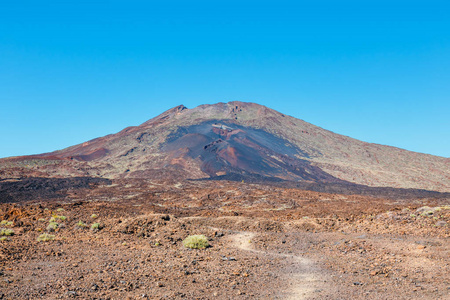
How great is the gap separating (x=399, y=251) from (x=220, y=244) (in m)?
6.84

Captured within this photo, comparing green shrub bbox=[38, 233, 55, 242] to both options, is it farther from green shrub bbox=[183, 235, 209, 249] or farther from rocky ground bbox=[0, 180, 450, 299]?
green shrub bbox=[183, 235, 209, 249]

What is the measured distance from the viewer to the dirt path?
29.2 feet

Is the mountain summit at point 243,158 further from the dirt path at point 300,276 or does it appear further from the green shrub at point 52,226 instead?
the dirt path at point 300,276

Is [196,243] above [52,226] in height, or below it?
below

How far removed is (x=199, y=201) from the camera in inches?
1626

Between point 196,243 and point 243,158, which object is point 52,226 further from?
point 243,158

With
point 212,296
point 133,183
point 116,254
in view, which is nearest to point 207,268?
point 212,296

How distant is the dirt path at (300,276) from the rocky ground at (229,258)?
0.03 m

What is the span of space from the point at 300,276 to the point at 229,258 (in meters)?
2.72

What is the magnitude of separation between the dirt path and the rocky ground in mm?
30

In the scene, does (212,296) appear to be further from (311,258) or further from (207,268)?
(311,258)

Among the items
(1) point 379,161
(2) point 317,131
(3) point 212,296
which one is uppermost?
(2) point 317,131

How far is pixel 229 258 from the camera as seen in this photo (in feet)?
Answer: 39.8

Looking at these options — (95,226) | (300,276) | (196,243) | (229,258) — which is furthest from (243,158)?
(300,276)
